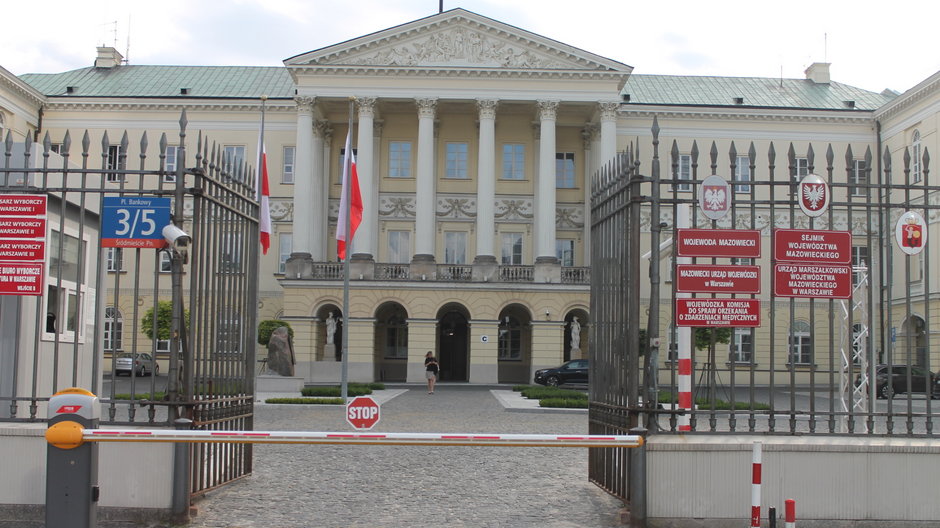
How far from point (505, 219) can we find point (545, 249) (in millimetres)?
5012

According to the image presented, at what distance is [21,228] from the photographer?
9859 millimetres

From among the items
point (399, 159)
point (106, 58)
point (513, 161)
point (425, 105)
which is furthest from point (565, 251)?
point (106, 58)

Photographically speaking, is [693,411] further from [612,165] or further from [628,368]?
[612,165]

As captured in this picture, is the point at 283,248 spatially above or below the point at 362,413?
above

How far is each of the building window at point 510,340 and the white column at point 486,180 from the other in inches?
184

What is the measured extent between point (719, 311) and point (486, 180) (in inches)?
1659

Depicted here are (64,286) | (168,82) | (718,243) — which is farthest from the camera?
(168,82)

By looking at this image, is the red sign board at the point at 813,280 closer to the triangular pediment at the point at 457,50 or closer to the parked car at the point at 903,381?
the parked car at the point at 903,381

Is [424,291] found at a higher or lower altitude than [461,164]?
lower

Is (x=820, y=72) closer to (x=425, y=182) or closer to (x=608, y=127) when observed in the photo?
(x=608, y=127)

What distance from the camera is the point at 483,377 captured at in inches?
1944

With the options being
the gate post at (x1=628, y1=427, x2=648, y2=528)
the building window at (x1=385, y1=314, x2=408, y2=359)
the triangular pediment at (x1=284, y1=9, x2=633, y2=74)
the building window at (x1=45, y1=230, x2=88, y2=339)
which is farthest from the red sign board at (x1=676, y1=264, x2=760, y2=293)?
the building window at (x1=385, y1=314, x2=408, y2=359)

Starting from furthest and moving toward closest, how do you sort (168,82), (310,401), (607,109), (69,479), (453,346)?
1. (168,82)
2. (453,346)
3. (607,109)
4. (310,401)
5. (69,479)

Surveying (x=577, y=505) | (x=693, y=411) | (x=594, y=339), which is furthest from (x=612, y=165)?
(x=577, y=505)
